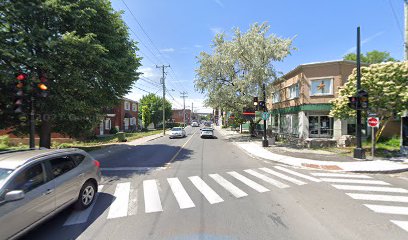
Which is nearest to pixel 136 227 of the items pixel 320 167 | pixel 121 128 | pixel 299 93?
pixel 320 167

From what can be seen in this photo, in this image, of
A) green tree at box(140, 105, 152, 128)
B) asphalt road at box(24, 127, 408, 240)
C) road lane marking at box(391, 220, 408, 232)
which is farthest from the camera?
green tree at box(140, 105, 152, 128)

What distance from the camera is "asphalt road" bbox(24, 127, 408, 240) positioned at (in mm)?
4254

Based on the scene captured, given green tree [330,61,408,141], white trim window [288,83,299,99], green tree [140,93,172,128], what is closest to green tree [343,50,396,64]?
white trim window [288,83,299,99]

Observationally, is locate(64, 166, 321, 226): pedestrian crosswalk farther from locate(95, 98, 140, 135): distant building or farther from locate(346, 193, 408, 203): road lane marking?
locate(95, 98, 140, 135): distant building

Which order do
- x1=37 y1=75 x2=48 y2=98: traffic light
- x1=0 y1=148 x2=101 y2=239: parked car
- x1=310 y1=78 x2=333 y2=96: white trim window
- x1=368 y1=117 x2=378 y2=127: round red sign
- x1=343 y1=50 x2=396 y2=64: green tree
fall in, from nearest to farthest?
1. x1=0 y1=148 x2=101 y2=239: parked car
2. x1=37 y1=75 x2=48 y2=98: traffic light
3. x1=368 y1=117 x2=378 y2=127: round red sign
4. x1=310 y1=78 x2=333 y2=96: white trim window
5. x1=343 y1=50 x2=396 y2=64: green tree

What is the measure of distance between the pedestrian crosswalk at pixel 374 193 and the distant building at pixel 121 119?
98.6 feet

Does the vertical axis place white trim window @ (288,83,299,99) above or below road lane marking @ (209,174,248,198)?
above

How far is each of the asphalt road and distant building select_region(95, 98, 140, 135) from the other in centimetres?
2783

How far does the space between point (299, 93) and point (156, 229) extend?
19.7 meters

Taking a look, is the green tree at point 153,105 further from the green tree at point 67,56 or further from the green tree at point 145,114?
the green tree at point 67,56

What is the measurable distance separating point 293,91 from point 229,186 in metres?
18.3

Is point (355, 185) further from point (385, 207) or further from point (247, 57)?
point (247, 57)

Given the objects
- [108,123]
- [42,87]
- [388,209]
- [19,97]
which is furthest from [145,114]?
[388,209]

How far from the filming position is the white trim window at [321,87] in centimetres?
1908
